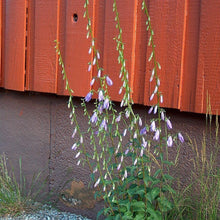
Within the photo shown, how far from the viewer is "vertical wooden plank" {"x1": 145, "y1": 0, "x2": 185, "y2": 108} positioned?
256 cm

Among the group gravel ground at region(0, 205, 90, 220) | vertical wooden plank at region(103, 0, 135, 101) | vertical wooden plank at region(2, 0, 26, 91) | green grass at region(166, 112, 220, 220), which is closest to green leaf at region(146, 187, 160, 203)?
green grass at region(166, 112, 220, 220)

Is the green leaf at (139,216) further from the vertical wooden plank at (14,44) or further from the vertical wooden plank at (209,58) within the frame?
the vertical wooden plank at (14,44)

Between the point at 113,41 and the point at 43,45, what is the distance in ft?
2.84

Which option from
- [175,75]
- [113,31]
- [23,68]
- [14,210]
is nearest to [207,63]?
[175,75]

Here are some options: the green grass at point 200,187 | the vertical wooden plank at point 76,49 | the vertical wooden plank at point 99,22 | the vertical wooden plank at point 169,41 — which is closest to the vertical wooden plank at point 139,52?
the vertical wooden plank at point 169,41

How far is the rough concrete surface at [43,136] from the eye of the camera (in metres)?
3.32

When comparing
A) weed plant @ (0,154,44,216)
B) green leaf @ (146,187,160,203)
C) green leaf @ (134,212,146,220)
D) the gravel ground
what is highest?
green leaf @ (146,187,160,203)

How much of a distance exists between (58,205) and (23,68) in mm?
1482

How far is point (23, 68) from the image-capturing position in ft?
11.8

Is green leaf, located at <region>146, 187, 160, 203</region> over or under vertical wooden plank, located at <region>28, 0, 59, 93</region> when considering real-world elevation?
under

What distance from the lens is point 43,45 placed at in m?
3.43

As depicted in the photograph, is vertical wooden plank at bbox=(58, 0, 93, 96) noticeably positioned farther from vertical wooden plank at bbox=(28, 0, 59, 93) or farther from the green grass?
the green grass

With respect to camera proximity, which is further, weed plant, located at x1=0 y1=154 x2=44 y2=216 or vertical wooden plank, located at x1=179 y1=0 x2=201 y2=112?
weed plant, located at x1=0 y1=154 x2=44 y2=216

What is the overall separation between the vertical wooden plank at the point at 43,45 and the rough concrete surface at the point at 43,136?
0.56 ft
